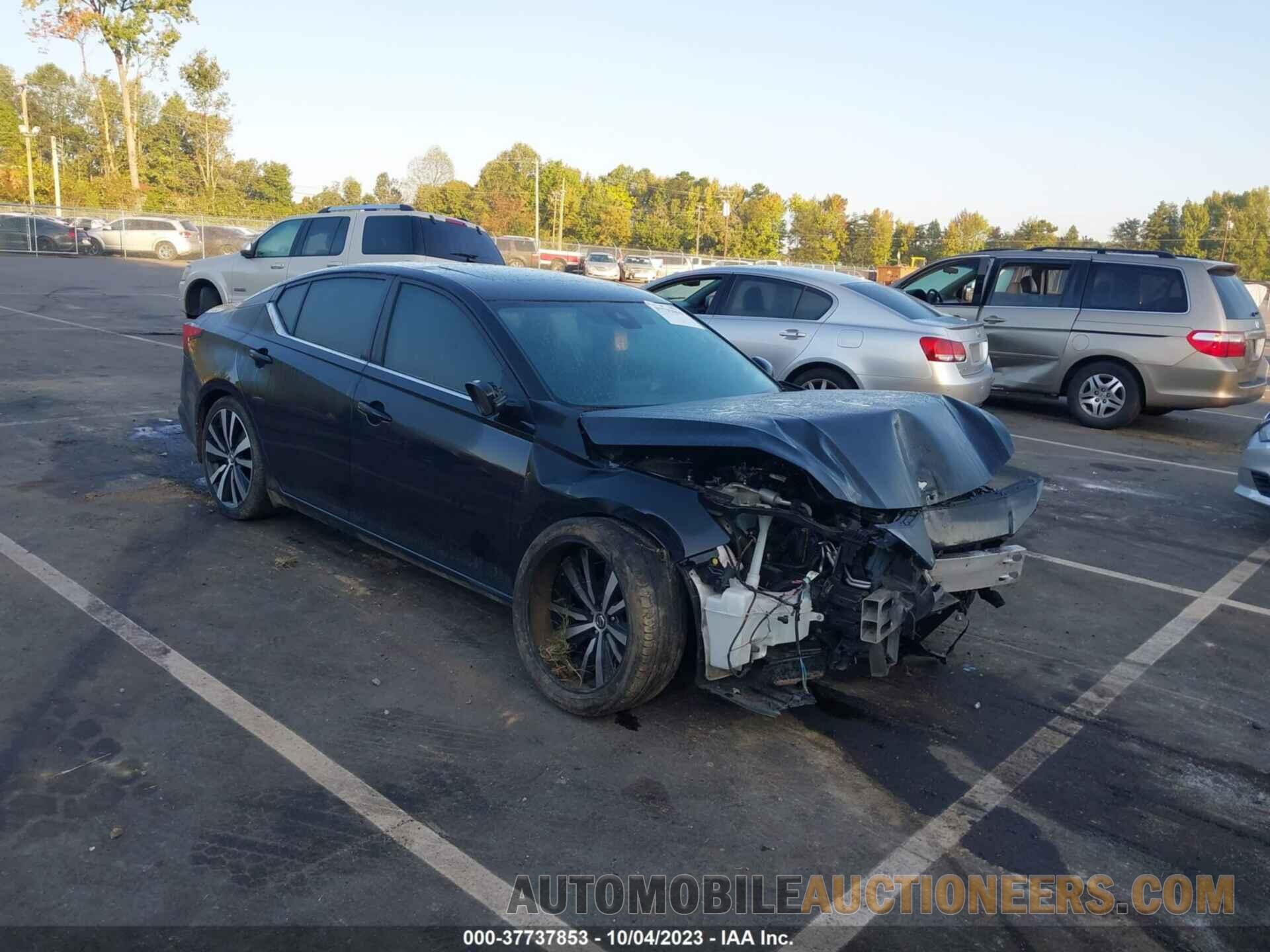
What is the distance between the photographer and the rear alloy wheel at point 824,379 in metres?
9.31

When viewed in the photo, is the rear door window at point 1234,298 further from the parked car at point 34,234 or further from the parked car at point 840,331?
the parked car at point 34,234

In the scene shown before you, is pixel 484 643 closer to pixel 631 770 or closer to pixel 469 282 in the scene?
pixel 631 770

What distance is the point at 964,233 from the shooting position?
326ft

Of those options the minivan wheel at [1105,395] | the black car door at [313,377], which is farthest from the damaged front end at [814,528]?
the minivan wheel at [1105,395]

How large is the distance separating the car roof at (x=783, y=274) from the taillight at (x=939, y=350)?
39.1 inches

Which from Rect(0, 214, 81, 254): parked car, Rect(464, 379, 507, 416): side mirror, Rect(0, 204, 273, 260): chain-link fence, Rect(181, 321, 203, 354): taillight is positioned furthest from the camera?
Rect(0, 204, 273, 260): chain-link fence

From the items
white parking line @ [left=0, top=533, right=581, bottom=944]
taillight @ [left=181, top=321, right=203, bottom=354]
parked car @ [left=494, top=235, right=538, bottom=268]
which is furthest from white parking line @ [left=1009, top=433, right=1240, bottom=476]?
parked car @ [left=494, top=235, right=538, bottom=268]

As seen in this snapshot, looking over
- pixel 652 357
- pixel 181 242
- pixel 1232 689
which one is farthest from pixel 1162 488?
pixel 181 242

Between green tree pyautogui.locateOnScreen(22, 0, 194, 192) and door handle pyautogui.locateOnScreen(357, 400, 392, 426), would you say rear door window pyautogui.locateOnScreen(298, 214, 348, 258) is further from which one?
green tree pyautogui.locateOnScreen(22, 0, 194, 192)

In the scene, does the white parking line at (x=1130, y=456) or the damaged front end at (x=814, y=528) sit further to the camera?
the white parking line at (x=1130, y=456)

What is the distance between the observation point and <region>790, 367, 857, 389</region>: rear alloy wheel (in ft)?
30.6

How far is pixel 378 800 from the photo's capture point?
332 centimetres

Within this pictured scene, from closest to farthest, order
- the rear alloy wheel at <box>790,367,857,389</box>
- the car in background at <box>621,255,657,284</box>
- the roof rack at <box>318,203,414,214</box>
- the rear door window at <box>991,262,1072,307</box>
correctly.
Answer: the rear alloy wheel at <box>790,367,857,389</box> < the rear door window at <box>991,262,1072,307</box> < the roof rack at <box>318,203,414,214</box> < the car in background at <box>621,255,657,284</box>

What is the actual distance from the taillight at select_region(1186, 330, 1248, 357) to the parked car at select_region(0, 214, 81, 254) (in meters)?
37.8
